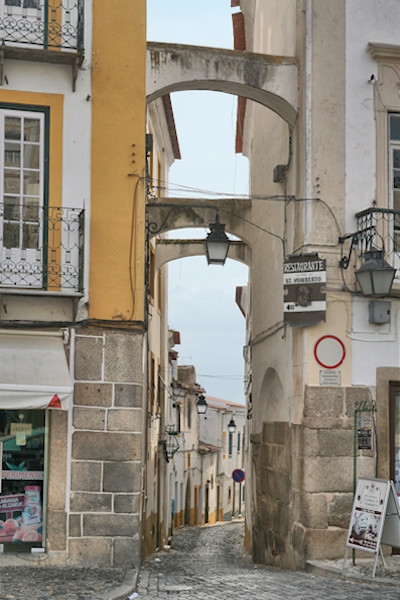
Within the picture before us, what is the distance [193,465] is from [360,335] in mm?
29979

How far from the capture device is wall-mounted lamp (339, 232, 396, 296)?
1210 cm

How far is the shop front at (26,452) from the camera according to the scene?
442 inches

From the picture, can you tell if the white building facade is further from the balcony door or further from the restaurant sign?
the balcony door

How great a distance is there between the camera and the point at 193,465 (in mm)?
41875

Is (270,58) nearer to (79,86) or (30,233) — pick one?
(79,86)

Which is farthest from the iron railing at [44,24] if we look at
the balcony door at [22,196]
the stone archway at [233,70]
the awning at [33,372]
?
the awning at [33,372]

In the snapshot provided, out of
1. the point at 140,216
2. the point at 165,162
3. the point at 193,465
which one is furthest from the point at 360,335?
the point at 193,465

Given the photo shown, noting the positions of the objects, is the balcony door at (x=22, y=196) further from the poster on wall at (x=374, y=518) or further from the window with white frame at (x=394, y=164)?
the window with white frame at (x=394, y=164)

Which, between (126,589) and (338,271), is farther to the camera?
(338,271)

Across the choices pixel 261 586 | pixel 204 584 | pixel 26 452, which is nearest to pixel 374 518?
pixel 261 586

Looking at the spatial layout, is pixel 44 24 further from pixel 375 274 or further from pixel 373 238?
pixel 375 274

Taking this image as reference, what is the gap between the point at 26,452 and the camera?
37.3ft

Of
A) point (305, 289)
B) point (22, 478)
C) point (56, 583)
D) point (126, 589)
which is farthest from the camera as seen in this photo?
point (305, 289)

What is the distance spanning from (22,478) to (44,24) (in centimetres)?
548
